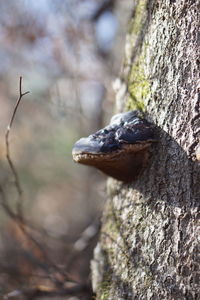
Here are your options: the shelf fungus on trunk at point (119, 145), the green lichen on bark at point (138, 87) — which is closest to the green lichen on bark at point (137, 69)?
the green lichen on bark at point (138, 87)

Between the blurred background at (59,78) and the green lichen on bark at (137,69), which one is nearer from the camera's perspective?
the green lichen on bark at (137,69)

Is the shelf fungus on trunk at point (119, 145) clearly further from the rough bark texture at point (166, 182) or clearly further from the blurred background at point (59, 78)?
the blurred background at point (59, 78)

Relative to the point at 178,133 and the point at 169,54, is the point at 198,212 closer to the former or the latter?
the point at 178,133

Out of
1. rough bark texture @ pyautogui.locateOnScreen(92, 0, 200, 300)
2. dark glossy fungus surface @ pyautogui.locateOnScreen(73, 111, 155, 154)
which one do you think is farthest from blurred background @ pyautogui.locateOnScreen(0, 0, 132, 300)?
dark glossy fungus surface @ pyautogui.locateOnScreen(73, 111, 155, 154)

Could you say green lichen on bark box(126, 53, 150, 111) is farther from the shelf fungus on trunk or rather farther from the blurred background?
the blurred background

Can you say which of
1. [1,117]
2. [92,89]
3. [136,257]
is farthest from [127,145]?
[1,117]
